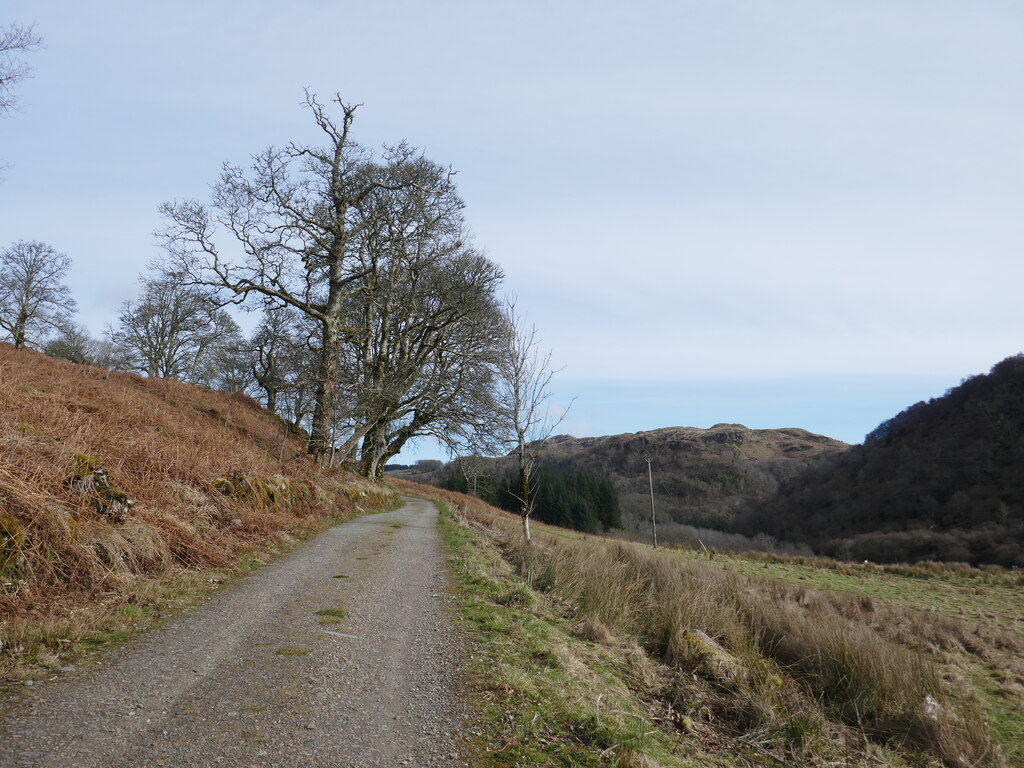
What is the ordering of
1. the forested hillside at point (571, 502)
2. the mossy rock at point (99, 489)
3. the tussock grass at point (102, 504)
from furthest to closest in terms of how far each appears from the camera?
1. the forested hillside at point (571, 502)
2. the mossy rock at point (99, 489)
3. the tussock grass at point (102, 504)

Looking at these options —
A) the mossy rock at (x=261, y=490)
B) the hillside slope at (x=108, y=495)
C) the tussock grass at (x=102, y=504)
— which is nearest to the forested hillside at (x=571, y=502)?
the mossy rock at (x=261, y=490)

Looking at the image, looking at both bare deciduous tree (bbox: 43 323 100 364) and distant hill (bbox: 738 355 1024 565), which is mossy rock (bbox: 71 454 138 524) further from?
distant hill (bbox: 738 355 1024 565)

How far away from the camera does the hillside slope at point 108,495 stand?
5.08 meters

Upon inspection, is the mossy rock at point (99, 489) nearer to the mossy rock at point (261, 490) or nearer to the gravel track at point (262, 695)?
the gravel track at point (262, 695)

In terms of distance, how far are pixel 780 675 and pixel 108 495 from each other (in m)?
8.46

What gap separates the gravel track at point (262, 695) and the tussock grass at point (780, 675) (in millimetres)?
2488

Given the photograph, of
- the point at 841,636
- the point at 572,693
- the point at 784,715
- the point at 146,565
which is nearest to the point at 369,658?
the point at 572,693

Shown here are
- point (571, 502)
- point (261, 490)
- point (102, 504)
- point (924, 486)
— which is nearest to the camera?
point (102, 504)

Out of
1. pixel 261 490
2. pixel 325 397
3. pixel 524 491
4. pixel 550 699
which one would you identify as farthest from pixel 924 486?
pixel 550 699

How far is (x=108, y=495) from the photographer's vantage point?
6371 millimetres

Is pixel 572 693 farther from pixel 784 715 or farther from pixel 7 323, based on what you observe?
pixel 7 323

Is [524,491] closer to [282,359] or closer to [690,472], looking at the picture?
[282,359]

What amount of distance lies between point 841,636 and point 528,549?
5.92 metres

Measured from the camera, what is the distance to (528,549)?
12.0 m
